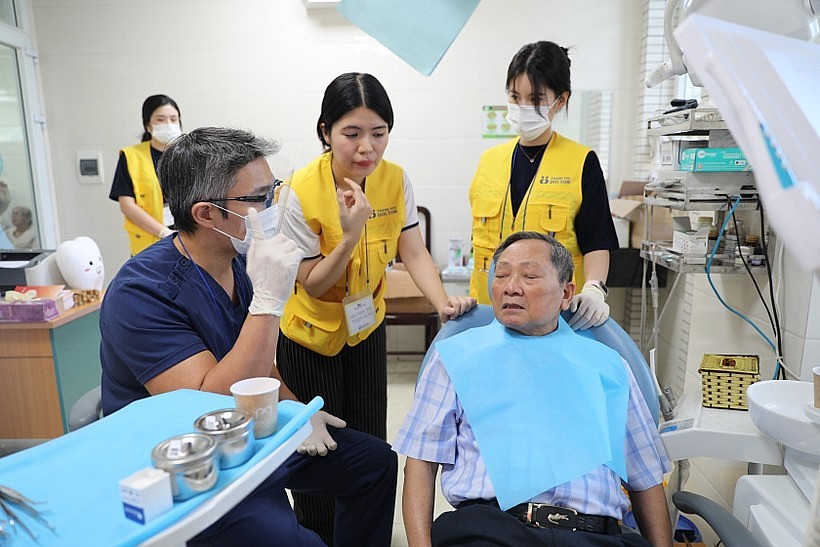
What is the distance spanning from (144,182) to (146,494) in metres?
2.92

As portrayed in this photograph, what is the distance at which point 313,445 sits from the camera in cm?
148

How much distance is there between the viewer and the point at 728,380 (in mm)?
1551

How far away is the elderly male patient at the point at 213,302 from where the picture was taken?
1199mm

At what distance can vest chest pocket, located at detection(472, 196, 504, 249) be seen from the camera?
212cm

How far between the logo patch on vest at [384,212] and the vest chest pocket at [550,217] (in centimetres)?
49

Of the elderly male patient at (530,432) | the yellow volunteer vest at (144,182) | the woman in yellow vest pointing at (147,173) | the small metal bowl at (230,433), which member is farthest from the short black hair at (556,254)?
the yellow volunteer vest at (144,182)

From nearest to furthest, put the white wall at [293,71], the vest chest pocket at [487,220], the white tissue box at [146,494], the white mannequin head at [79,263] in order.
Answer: the white tissue box at [146,494]
the vest chest pocket at [487,220]
the white mannequin head at [79,263]
the white wall at [293,71]

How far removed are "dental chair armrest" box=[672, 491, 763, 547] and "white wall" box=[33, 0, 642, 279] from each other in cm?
282

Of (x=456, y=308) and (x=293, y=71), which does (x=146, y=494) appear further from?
(x=293, y=71)

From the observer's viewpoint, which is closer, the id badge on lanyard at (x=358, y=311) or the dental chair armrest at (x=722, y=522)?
the dental chair armrest at (x=722, y=522)

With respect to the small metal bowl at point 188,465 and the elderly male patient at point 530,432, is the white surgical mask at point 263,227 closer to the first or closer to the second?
the elderly male patient at point 530,432

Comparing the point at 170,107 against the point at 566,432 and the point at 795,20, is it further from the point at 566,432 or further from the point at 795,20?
the point at 795,20

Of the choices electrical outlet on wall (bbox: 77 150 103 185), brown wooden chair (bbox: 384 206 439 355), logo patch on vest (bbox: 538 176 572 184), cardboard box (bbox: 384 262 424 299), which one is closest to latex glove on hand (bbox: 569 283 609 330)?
logo patch on vest (bbox: 538 176 572 184)

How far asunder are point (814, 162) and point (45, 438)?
122 inches
